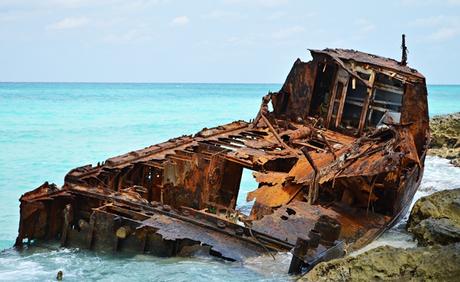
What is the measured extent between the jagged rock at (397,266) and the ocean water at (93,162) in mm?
1205

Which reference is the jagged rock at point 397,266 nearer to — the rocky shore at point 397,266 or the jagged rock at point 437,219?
the rocky shore at point 397,266

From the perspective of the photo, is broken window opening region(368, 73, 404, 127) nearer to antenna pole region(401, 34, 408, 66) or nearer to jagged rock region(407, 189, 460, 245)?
antenna pole region(401, 34, 408, 66)

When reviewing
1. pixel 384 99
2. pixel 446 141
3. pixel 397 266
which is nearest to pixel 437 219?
pixel 397 266

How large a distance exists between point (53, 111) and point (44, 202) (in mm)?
47268

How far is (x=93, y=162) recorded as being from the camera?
2797cm

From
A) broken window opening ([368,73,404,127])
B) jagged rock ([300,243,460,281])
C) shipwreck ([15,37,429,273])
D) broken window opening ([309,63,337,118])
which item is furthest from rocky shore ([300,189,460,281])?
broken window opening ([309,63,337,118])

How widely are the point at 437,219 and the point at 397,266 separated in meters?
3.72

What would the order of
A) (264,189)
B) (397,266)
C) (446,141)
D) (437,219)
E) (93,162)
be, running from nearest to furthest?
(397,266) < (437,219) < (264,189) < (446,141) < (93,162)

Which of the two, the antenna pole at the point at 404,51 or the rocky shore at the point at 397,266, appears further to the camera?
the antenna pole at the point at 404,51

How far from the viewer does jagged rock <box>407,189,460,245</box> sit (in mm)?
7781

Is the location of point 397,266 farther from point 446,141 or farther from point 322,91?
point 446,141

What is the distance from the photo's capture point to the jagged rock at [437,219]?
7781 mm

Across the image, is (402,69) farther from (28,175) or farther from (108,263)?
(28,175)

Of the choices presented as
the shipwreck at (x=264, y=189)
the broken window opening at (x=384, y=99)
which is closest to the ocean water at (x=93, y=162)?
the shipwreck at (x=264, y=189)
